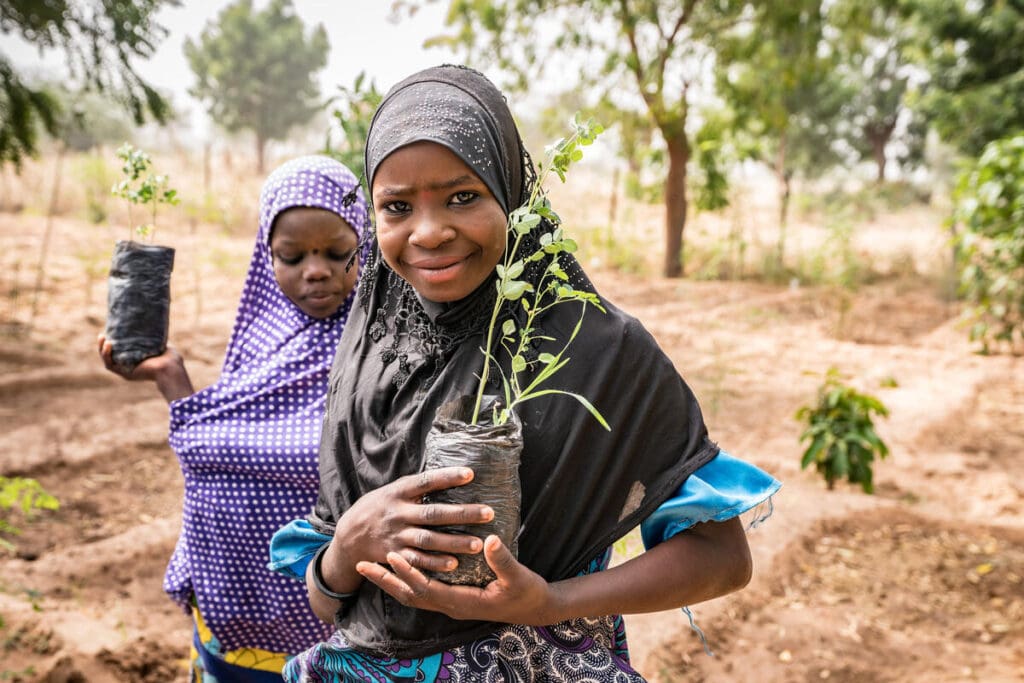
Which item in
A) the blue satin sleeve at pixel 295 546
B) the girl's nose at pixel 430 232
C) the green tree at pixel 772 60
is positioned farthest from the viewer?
the green tree at pixel 772 60

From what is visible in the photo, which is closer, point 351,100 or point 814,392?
point 351,100

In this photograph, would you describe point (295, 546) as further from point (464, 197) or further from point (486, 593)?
point (464, 197)

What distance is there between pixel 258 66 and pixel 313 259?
1372 inches

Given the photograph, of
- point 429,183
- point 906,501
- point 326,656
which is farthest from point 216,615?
point 906,501

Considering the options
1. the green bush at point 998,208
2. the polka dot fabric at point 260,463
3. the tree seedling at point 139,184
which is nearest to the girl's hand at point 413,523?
the polka dot fabric at point 260,463

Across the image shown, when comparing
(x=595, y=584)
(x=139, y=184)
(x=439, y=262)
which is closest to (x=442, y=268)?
(x=439, y=262)

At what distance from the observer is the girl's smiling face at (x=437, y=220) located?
1125mm

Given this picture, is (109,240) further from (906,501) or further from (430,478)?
(430,478)

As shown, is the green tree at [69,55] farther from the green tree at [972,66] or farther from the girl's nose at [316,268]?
the green tree at [972,66]

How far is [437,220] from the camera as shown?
1137 millimetres

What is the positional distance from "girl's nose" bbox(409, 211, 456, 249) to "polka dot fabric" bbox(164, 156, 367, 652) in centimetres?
69

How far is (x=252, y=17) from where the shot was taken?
33094mm

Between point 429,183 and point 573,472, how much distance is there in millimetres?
480

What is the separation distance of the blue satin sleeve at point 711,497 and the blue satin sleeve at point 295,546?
589 mm
